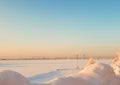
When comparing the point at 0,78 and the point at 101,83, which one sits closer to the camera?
the point at 0,78

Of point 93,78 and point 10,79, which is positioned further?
point 93,78

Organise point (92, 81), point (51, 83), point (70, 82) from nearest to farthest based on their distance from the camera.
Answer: point (51, 83), point (70, 82), point (92, 81)

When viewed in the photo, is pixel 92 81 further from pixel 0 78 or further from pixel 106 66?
pixel 0 78

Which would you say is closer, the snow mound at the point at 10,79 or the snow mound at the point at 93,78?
the snow mound at the point at 10,79

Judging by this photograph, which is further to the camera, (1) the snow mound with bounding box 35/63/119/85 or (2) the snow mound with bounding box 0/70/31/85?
(1) the snow mound with bounding box 35/63/119/85

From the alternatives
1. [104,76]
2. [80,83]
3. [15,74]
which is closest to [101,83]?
[104,76]

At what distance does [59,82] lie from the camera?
5.32 feet

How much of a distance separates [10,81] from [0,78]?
0.07 m

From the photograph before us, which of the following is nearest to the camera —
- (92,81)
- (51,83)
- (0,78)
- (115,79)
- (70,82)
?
(0,78)

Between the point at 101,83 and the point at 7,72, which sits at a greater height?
the point at 7,72

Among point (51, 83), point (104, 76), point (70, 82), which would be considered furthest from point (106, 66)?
point (51, 83)

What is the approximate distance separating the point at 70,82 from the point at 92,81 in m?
0.22

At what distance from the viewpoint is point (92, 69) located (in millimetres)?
2014

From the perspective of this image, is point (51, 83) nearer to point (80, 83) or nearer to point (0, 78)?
point (80, 83)
